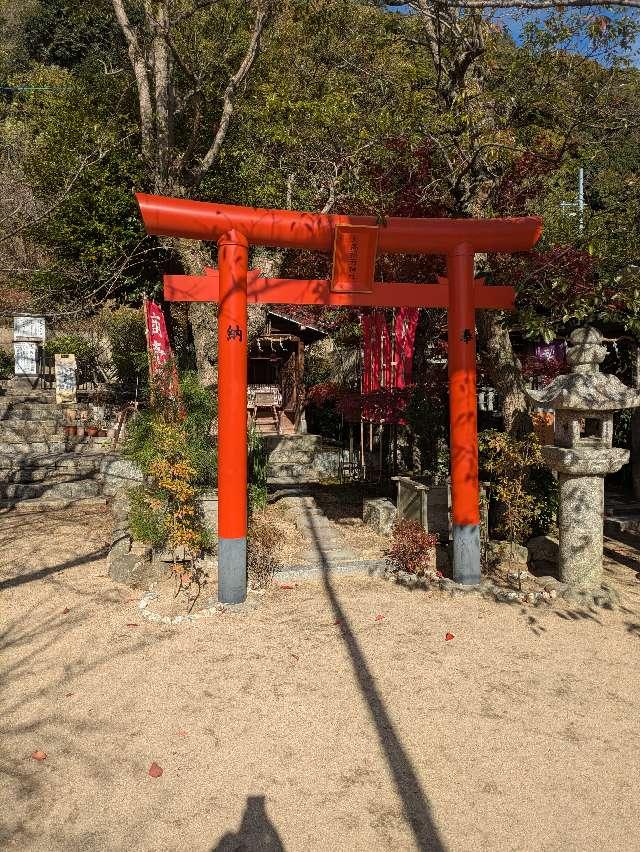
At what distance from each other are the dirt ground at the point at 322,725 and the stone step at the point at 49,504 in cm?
418

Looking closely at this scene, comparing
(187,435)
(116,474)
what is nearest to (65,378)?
(116,474)

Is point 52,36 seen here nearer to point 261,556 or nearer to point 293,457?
point 293,457

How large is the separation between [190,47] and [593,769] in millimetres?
14261

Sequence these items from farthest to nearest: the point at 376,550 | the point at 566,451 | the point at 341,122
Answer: the point at 341,122 < the point at 376,550 < the point at 566,451

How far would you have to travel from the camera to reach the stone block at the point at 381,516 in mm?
8359

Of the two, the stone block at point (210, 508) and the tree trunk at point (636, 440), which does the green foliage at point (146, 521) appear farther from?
the tree trunk at point (636, 440)

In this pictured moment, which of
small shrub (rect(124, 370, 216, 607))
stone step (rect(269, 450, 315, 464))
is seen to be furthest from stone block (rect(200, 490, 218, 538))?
stone step (rect(269, 450, 315, 464))

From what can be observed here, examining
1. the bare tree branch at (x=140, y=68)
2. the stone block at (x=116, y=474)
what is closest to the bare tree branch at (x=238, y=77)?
the bare tree branch at (x=140, y=68)

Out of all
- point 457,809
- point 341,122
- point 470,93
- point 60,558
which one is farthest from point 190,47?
point 457,809

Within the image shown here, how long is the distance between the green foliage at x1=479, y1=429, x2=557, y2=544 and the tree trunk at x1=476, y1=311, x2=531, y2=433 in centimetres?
28

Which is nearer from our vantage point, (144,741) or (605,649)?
(144,741)

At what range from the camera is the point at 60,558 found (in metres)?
7.18

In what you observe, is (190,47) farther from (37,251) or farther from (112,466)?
(112,466)

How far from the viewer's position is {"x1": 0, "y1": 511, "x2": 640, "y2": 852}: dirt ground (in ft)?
9.34
